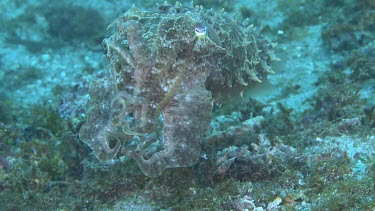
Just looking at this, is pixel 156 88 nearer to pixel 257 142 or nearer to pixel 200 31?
pixel 200 31

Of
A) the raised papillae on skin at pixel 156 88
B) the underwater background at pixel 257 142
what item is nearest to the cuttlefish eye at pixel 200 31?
the raised papillae on skin at pixel 156 88

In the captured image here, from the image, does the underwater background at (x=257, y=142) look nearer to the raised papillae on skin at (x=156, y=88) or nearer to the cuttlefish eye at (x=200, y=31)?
the raised papillae on skin at (x=156, y=88)

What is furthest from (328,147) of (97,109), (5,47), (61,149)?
(5,47)

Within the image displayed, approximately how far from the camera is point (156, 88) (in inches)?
130

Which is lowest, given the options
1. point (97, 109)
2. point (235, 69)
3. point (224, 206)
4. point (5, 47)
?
point (224, 206)

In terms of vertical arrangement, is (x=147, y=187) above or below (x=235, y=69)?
below

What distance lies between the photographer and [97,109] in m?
3.47

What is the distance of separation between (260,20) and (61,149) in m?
6.87

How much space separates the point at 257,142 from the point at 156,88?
1593 millimetres

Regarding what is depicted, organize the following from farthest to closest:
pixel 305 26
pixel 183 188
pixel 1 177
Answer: pixel 305 26, pixel 1 177, pixel 183 188

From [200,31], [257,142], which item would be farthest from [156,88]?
[257,142]

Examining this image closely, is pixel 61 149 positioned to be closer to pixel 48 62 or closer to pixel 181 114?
pixel 181 114

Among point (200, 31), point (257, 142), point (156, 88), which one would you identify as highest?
point (200, 31)

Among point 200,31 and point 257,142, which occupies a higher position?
point 200,31
